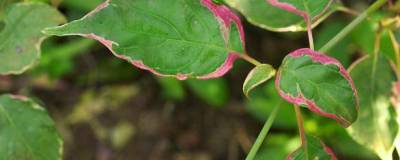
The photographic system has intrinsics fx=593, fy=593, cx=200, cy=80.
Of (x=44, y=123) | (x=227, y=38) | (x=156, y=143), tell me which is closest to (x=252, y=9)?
(x=227, y=38)

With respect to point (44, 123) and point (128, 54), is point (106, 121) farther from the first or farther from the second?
point (128, 54)

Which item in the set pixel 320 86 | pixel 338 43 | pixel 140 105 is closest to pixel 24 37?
pixel 320 86

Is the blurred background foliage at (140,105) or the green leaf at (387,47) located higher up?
the green leaf at (387,47)

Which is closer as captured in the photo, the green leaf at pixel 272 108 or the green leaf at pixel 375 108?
the green leaf at pixel 375 108

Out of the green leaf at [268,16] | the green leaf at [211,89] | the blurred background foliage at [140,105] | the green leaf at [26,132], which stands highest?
the green leaf at [268,16]

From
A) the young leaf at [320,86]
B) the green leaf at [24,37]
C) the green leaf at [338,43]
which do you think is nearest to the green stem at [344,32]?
the young leaf at [320,86]

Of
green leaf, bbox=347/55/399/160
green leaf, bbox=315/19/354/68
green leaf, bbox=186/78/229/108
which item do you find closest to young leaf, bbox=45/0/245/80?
green leaf, bbox=347/55/399/160

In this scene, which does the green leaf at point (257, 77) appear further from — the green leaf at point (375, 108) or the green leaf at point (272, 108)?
the green leaf at point (272, 108)

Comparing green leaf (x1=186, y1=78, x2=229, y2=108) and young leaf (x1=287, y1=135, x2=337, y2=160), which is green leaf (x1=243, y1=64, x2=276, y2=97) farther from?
green leaf (x1=186, y1=78, x2=229, y2=108)
